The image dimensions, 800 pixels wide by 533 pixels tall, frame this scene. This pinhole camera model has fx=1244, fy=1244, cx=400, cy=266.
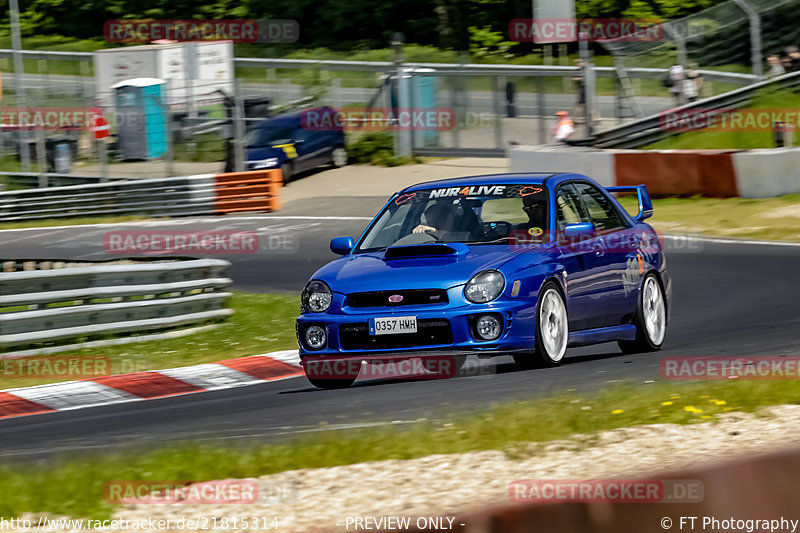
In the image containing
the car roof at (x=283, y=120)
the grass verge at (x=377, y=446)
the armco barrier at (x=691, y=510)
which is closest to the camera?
the armco barrier at (x=691, y=510)

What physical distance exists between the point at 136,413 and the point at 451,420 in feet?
9.24

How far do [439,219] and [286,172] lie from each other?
62.7ft

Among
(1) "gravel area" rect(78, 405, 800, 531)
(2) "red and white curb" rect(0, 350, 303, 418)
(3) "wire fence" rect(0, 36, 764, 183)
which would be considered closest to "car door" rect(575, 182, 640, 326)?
(2) "red and white curb" rect(0, 350, 303, 418)

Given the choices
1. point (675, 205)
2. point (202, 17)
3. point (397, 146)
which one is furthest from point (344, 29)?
point (675, 205)

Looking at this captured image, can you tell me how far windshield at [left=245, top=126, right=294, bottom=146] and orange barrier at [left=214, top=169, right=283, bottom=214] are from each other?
91.8 inches

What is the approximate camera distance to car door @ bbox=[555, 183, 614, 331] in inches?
346

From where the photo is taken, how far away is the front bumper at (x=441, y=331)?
8070 millimetres

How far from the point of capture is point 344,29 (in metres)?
49.2

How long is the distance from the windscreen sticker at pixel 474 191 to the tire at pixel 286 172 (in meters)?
18.7

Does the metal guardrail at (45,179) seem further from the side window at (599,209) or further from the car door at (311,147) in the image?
the side window at (599,209)

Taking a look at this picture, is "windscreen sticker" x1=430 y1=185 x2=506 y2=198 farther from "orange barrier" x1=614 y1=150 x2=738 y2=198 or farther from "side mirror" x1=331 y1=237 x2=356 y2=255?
"orange barrier" x1=614 y1=150 x2=738 y2=198

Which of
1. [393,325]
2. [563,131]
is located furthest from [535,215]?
[563,131]

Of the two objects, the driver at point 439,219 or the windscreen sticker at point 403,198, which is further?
the windscreen sticker at point 403,198

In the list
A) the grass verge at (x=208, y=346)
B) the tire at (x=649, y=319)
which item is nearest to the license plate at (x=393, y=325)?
the tire at (x=649, y=319)
